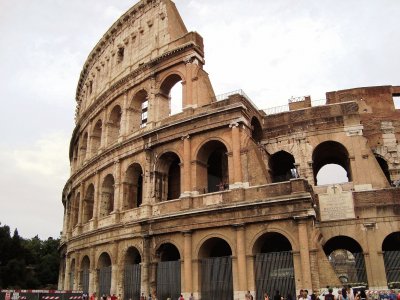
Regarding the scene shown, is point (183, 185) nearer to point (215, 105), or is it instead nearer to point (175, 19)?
point (215, 105)

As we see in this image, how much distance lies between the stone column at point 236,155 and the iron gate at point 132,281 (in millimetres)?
5953

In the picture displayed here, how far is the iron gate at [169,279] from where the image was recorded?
16.3 meters

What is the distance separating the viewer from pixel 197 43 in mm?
19391

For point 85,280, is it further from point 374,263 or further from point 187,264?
point 374,263

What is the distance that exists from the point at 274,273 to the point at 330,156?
26.9 ft

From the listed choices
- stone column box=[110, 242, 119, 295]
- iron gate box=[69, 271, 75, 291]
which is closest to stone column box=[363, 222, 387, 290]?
stone column box=[110, 242, 119, 295]

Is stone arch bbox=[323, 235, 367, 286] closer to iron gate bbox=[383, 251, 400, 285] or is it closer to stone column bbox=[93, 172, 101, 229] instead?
iron gate bbox=[383, 251, 400, 285]

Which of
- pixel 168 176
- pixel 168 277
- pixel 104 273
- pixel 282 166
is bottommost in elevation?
pixel 168 277

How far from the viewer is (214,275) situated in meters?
15.7

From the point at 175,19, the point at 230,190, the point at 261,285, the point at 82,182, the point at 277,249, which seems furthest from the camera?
the point at 82,182

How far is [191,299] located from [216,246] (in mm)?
2996

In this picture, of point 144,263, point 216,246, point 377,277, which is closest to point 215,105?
point 216,246

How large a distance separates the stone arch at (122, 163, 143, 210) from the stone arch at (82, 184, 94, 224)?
13.4 feet

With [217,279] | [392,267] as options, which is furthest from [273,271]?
[392,267]
